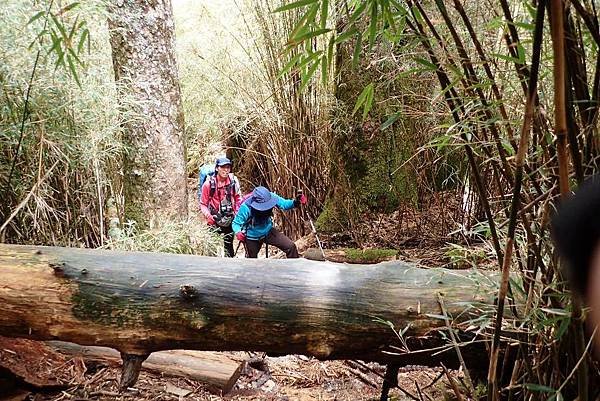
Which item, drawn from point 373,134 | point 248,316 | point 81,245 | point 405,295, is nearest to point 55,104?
point 81,245

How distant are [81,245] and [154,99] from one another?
4.27ft

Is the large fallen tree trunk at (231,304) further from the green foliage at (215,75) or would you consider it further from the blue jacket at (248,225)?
the green foliage at (215,75)

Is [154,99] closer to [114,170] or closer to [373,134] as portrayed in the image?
[114,170]

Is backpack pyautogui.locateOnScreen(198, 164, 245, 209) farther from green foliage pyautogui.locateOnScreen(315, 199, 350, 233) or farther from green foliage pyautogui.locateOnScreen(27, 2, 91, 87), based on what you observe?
green foliage pyautogui.locateOnScreen(27, 2, 91, 87)

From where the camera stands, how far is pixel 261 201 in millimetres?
4219

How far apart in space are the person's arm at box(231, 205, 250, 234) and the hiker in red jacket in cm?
29

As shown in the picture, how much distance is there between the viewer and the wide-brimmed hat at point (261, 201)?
4203 mm

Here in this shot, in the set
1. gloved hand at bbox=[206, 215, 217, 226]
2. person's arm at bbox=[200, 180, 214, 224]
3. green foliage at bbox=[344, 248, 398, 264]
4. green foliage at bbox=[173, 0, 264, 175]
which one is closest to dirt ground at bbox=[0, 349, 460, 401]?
green foliage at bbox=[344, 248, 398, 264]

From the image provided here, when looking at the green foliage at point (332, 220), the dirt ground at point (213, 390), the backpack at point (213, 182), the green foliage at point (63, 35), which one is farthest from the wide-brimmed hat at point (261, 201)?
the green foliage at point (63, 35)

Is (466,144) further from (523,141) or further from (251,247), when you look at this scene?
(251,247)

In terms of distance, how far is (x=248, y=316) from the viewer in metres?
1.84

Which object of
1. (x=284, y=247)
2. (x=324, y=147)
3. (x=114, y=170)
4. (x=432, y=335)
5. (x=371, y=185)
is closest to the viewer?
(x=432, y=335)

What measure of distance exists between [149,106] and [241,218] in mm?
1057

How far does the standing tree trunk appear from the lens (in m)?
3.91
